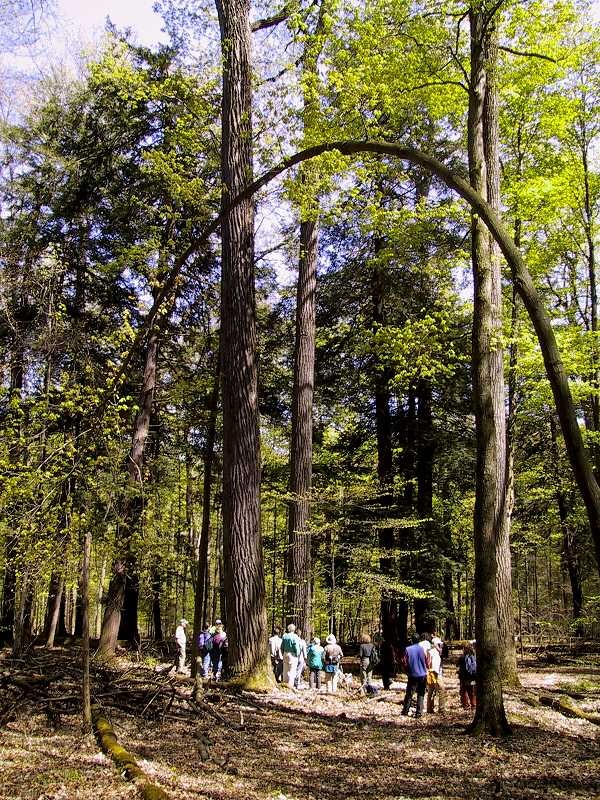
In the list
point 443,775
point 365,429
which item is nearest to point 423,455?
point 365,429

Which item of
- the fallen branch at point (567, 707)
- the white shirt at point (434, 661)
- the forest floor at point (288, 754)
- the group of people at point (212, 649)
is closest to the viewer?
the forest floor at point (288, 754)

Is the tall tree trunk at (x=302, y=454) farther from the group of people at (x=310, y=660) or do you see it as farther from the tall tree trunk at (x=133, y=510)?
the tall tree trunk at (x=133, y=510)

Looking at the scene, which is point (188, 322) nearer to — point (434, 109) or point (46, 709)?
point (434, 109)

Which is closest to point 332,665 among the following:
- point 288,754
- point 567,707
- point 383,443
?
point 567,707

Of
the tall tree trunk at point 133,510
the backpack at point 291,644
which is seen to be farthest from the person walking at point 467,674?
the tall tree trunk at point 133,510

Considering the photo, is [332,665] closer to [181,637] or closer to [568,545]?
[181,637]

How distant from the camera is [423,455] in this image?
1911 centimetres

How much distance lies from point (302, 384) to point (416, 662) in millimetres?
6500

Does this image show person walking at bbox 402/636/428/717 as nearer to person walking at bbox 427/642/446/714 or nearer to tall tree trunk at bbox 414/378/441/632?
person walking at bbox 427/642/446/714

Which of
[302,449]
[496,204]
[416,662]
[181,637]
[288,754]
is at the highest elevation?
[496,204]

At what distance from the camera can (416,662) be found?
10008 millimetres

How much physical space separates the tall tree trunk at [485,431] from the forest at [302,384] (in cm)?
4

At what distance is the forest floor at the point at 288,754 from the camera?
17.2 feet

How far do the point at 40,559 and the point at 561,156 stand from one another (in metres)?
14.3
